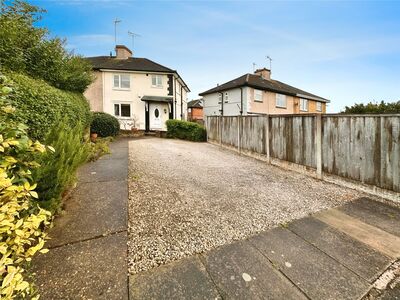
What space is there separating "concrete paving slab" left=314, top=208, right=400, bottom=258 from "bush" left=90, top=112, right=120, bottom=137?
13.8 meters

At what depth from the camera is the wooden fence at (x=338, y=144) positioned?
4184mm

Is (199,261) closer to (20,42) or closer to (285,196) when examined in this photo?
(285,196)

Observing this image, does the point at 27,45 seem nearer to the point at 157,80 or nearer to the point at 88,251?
the point at 88,251

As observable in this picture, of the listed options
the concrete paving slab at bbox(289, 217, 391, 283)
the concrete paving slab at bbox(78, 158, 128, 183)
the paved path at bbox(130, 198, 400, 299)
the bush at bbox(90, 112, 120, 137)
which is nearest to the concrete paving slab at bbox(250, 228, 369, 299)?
the paved path at bbox(130, 198, 400, 299)

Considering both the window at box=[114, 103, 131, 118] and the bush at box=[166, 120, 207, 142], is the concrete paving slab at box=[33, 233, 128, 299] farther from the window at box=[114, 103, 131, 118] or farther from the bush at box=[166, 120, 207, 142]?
the window at box=[114, 103, 131, 118]

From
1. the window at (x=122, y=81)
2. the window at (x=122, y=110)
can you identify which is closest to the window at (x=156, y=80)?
the window at (x=122, y=81)

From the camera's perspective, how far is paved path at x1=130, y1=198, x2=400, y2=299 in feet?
6.45

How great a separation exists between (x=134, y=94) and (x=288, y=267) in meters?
19.1

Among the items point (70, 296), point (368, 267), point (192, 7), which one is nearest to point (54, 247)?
point (70, 296)

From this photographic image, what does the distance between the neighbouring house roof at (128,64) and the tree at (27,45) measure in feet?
36.4

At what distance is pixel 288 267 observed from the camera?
231cm

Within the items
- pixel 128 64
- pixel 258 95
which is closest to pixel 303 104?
pixel 258 95

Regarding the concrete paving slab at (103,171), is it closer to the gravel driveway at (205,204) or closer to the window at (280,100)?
the gravel driveway at (205,204)

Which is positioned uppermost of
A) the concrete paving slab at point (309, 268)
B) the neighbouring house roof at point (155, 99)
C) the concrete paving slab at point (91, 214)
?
the neighbouring house roof at point (155, 99)
